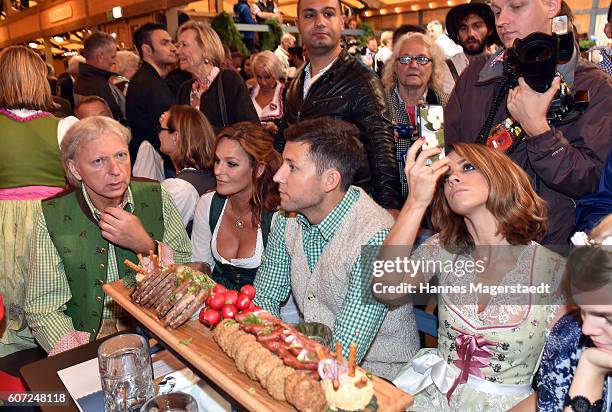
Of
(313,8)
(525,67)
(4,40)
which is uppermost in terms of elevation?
(4,40)

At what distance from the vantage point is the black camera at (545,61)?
5.35 feet

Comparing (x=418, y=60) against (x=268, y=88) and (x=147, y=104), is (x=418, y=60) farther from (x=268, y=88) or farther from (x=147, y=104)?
(x=268, y=88)

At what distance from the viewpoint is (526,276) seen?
65.5 inches

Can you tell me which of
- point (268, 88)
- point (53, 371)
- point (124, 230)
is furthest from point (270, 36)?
point (53, 371)

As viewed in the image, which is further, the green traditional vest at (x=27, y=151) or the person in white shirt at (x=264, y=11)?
the person in white shirt at (x=264, y=11)

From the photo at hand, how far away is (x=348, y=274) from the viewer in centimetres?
182

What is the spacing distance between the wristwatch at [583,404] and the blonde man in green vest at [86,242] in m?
1.67

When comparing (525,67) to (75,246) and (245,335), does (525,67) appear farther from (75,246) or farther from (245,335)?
(75,246)

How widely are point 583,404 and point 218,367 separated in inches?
34.2

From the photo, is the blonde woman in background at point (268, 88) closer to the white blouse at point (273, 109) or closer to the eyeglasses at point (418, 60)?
the white blouse at point (273, 109)

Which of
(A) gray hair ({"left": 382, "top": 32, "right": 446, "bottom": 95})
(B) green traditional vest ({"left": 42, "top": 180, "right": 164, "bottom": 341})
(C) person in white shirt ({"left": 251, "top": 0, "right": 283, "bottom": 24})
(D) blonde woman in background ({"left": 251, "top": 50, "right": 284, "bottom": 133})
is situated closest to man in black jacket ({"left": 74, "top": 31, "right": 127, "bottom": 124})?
(D) blonde woman in background ({"left": 251, "top": 50, "right": 284, "bottom": 133})

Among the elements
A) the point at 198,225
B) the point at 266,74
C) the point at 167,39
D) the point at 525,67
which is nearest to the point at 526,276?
the point at 525,67

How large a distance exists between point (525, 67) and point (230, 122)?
2.39m

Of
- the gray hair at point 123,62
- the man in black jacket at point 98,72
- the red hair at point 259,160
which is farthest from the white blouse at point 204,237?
the gray hair at point 123,62
